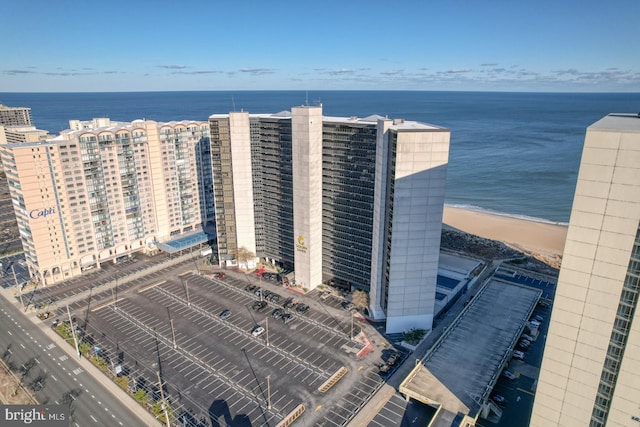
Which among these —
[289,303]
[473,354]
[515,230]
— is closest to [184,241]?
[289,303]

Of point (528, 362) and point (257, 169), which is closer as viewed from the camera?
point (528, 362)

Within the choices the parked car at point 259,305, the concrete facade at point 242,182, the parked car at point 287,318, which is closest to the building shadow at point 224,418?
the parked car at point 287,318

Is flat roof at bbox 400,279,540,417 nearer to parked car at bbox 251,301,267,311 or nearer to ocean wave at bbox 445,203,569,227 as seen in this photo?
parked car at bbox 251,301,267,311

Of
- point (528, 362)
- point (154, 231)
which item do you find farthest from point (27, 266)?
point (528, 362)

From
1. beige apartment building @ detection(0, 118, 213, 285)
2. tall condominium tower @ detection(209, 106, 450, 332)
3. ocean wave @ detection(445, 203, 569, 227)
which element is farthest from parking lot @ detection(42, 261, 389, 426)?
ocean wave @ detection(445, 203, 569, 227)

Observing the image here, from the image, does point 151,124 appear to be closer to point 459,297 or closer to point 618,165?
point 459,297

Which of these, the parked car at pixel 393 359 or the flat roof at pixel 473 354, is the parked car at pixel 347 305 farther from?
the flat roof at pixel 473 354
